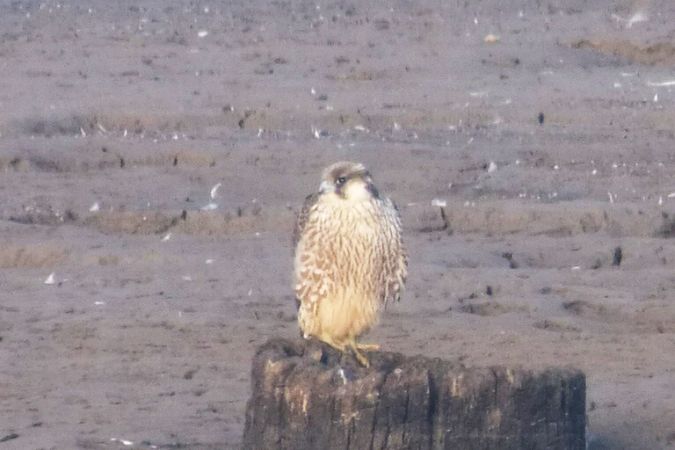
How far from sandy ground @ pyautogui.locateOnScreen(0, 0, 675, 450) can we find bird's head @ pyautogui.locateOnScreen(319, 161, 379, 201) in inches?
37.0

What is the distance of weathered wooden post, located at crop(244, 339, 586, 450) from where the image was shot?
5344mm

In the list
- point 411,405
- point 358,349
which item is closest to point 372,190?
point 358,349

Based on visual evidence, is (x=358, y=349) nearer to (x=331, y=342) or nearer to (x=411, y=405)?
(x=331, y=342)

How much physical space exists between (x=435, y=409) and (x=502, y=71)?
9.07 m

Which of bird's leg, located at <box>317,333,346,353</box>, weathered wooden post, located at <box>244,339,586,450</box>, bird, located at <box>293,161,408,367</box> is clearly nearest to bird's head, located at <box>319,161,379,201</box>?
bird, located at <box>293,161,408,367</box>

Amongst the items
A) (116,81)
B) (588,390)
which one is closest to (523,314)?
→ (588,390)

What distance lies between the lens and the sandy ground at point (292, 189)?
7.27m

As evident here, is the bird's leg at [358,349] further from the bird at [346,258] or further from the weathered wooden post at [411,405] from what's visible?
the weathered wooden post at [411,405]

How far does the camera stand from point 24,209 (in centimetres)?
1036

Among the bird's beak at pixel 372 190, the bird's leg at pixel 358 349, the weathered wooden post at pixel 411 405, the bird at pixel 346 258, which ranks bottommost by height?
the weathered wooden post at pixel 411 405

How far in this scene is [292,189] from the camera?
35.6 feet

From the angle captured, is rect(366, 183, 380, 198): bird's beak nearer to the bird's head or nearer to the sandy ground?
the bird's head

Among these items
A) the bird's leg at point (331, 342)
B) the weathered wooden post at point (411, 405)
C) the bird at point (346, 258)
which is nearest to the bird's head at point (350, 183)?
the bird at point (346, 258)

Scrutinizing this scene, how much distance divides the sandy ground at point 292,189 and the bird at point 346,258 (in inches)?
20.6
